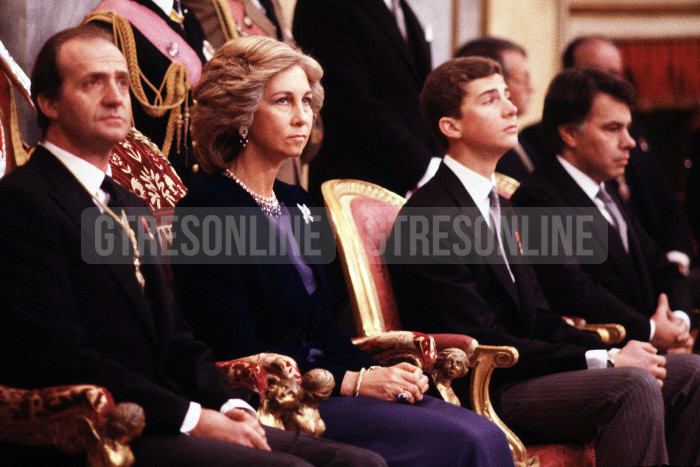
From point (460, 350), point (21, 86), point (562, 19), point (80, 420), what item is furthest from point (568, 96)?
point (562, 19)

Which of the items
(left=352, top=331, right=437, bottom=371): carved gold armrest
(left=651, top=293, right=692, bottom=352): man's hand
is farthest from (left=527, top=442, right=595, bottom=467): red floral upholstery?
(left=651, top=293, right=692, bottom=352): man's hand

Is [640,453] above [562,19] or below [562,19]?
below

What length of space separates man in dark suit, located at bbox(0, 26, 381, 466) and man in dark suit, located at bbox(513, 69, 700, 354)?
1460mm

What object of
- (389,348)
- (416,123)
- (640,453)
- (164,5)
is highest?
(164,5)

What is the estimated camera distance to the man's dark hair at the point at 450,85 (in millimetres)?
2984

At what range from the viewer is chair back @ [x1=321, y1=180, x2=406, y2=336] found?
110 inches

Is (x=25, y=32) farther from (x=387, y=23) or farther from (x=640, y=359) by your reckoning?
(x=640, y=359)

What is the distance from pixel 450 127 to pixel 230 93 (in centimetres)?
84

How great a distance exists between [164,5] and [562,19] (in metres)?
5.05

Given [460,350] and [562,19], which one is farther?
[562,19]

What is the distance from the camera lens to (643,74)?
26.5 feet

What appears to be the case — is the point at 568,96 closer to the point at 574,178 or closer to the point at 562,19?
the point at 574,178

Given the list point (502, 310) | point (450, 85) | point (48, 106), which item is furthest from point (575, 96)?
point (48, 106)

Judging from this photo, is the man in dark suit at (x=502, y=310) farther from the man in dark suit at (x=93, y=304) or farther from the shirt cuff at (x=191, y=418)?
the shirt cuff at (x=191, y=418)
